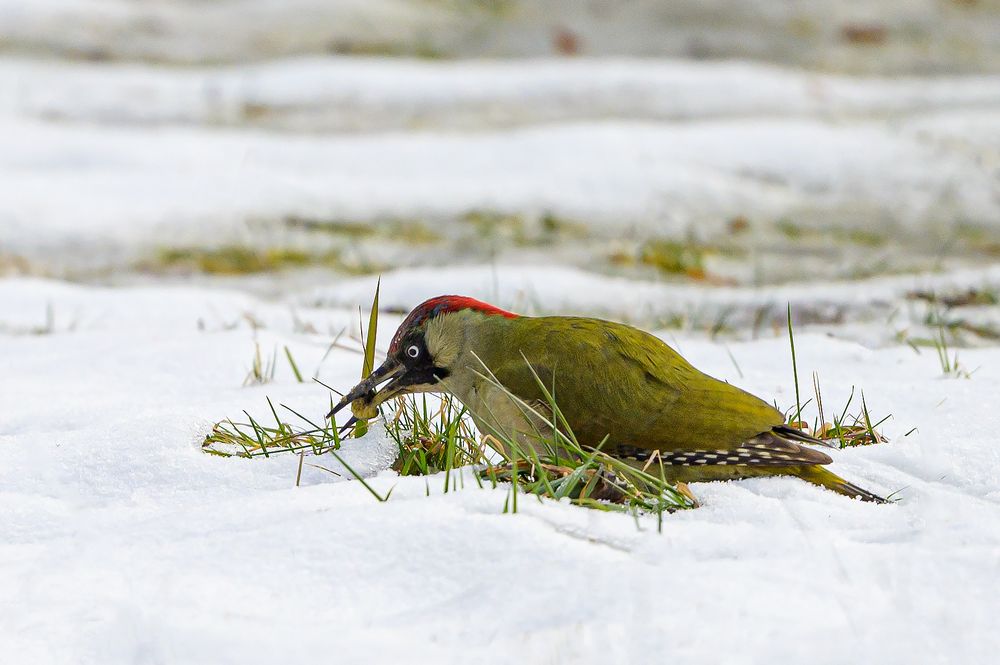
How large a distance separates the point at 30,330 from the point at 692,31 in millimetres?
8292

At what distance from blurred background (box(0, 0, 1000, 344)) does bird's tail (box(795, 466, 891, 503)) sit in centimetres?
206

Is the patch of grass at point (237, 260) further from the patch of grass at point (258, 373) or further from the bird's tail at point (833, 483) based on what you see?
the bird's tail at point (833, 483)

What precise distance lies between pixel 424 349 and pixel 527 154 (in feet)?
20.3

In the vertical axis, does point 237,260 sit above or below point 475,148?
below

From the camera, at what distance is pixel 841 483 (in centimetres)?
254

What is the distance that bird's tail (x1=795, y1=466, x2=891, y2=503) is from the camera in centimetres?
248

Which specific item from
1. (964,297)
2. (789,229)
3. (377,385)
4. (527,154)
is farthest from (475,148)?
(377,385)

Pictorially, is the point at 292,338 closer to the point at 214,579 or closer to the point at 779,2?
the point at 214,579

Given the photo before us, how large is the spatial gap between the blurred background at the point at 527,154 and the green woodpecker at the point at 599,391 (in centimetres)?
194

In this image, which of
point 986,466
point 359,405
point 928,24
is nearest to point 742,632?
point 986,466

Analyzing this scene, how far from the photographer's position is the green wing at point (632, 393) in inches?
102

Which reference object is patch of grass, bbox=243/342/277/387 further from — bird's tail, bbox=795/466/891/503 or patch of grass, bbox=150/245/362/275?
patch of grass, bbox=150/245/362/275

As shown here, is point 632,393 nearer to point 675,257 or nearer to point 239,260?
point 675,257

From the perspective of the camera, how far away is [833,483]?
255 centimetres
